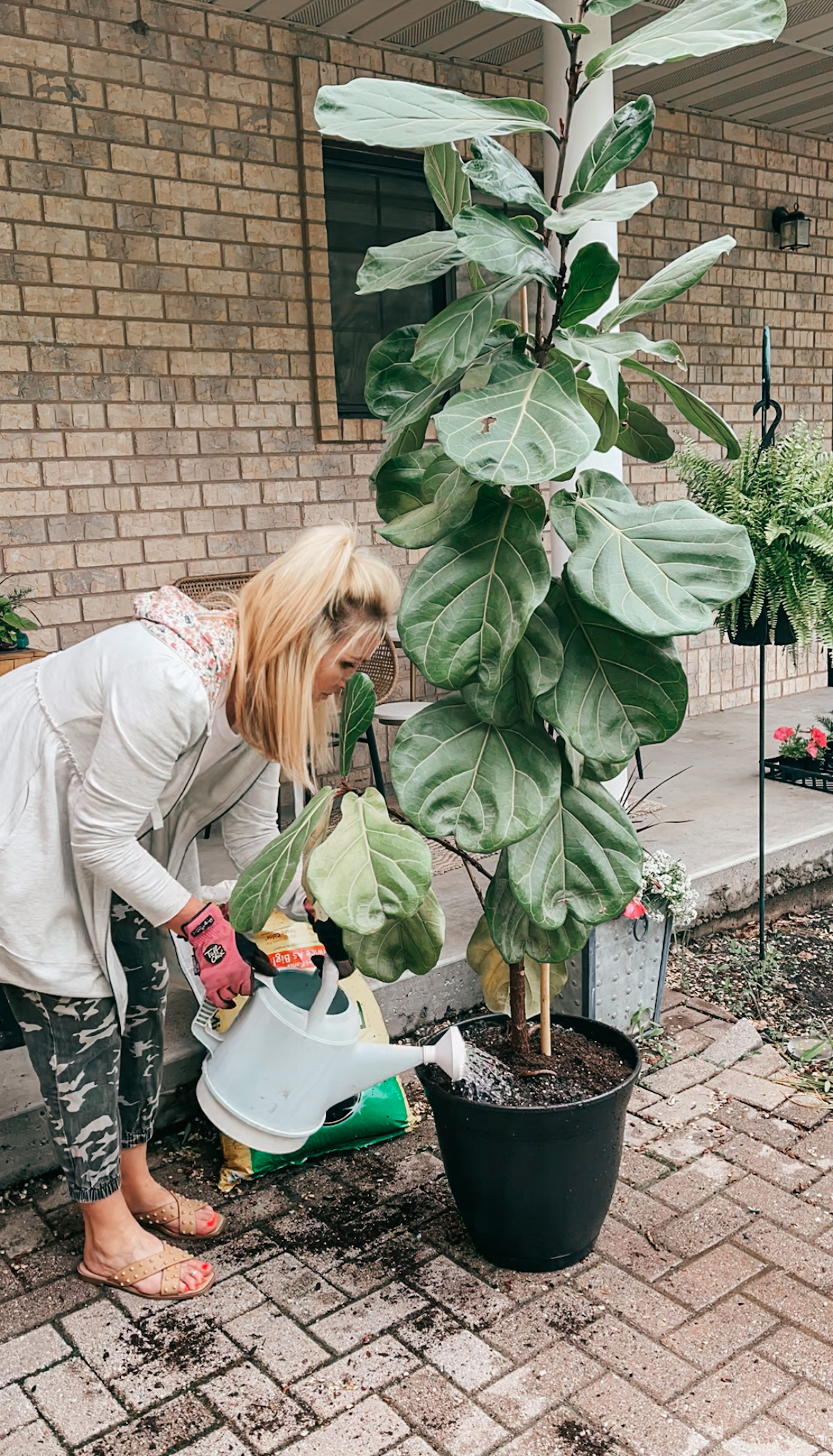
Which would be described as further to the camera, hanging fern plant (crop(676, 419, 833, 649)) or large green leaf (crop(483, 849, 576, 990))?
hanging fern plant (crop(676, 419, 833, 649))

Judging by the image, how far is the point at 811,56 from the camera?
5531 millimetres

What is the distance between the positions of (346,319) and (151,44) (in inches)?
49.2

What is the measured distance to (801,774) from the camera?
4.70m

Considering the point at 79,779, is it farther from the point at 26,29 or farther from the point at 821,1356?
the point at 26,29

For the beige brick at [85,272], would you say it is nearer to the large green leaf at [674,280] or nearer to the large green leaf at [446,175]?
the large green leaf at [446,175]

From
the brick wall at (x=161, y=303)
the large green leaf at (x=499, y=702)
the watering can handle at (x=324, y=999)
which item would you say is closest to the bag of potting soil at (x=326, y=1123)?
the watering can handle at (x=324, y=999)

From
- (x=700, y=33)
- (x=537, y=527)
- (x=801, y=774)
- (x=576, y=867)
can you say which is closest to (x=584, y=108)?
(x=700, y=33)

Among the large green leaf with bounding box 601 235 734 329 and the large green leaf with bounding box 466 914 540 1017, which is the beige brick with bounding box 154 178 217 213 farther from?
the large green leaf with bounding box 466 914 540 1017

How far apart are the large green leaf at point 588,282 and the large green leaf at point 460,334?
10cm

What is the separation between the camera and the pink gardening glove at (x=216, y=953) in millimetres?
2006

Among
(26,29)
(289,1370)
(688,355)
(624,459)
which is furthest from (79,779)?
(688,355)

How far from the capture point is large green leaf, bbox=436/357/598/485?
155cm

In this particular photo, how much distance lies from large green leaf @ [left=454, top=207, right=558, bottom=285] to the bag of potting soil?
1487 mm

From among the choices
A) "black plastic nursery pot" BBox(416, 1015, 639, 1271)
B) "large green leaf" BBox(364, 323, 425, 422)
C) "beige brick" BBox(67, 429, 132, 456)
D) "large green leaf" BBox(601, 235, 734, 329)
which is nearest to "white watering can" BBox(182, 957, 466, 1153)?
"black plastic nursery pot" BBox(416, 1015, 639, 1271)
